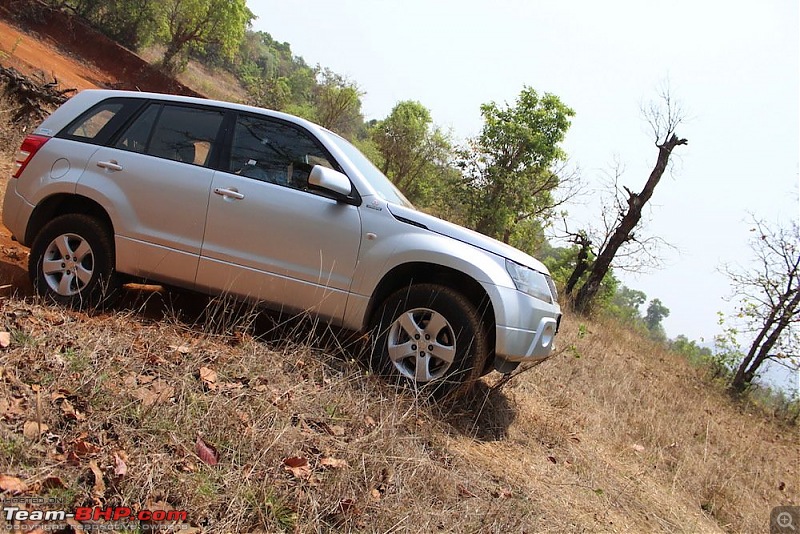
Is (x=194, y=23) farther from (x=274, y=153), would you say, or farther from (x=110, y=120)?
(x=274, y=153)

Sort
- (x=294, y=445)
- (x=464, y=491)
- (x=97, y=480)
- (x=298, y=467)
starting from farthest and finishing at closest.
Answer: (x=464, y=491) → (x=294, y=445) → (x=298, y=467) → (x=97, y=480)

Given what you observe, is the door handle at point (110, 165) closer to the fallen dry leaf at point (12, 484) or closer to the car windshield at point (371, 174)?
the car windshield at point (371, 174)

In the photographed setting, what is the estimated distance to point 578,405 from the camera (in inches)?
230

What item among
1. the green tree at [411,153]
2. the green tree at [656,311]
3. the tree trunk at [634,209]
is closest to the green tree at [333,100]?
the green tree at [411,153]

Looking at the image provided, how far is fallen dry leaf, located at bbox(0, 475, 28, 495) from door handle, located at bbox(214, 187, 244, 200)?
2.29m

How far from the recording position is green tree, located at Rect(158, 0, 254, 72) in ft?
95.6

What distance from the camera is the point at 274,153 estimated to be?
3980 millimetres

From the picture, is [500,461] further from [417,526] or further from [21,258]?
[21,258]

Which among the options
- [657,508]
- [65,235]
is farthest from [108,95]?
[657,508]

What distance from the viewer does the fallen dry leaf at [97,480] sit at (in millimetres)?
2039

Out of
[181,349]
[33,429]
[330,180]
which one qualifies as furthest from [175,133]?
[33,429]

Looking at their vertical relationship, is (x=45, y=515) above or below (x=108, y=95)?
below

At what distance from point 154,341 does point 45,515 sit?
4.95ft

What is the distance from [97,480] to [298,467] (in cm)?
85
